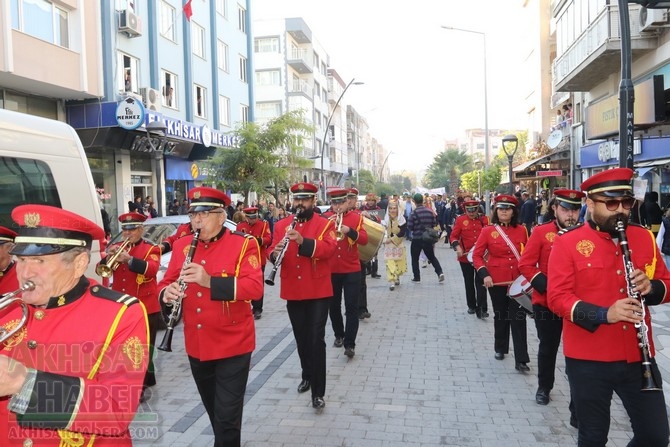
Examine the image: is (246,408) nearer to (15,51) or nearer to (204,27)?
(15,51)

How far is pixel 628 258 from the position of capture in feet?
10.3

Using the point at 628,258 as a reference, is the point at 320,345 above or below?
below

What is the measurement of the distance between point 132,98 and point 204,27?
1020cm

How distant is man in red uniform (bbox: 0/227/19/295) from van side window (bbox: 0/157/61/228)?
4.38 ft

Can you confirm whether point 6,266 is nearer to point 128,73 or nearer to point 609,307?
point 609,307

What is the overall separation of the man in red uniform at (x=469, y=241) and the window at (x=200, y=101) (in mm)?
19589

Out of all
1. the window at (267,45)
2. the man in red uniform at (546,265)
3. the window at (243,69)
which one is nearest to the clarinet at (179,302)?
the man in red uniform at (546,265)

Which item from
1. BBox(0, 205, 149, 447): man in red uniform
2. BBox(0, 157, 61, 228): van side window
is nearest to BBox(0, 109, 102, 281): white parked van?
BBox(0, 157, 61, 228): van side window

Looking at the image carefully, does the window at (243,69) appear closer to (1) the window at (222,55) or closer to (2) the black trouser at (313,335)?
(1) the window at (222,55)

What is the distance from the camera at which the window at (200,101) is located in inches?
1025

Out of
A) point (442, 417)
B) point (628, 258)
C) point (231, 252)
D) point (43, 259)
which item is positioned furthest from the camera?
point (442, 417)

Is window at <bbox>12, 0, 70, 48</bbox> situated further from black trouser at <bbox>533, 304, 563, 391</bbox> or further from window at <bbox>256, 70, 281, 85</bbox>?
window at <bbox>256, 70, 281, 85</bbox>

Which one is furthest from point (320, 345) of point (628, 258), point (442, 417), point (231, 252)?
point (628, 258)

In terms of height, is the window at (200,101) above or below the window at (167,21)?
below
